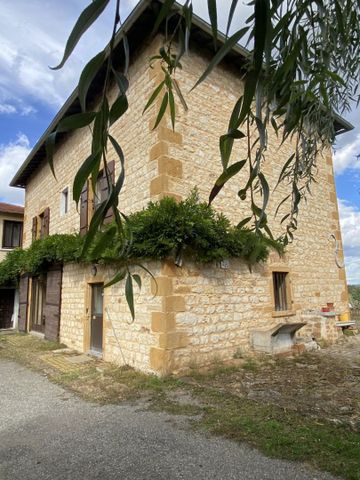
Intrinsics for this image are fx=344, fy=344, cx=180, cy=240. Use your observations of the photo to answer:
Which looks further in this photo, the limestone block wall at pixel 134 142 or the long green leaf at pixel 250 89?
the limestone block wall at pixel 134 142

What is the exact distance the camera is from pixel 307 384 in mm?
4930

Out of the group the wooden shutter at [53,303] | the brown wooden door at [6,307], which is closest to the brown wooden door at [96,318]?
the wooden shutter at [53,303]

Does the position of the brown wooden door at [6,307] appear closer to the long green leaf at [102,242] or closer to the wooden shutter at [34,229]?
the wooden shutter at [34,229]

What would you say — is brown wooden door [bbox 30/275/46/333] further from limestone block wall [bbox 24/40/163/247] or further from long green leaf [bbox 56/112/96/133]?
long green leaf [bbox 56/112/96/133]

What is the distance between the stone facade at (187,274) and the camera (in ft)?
18.0

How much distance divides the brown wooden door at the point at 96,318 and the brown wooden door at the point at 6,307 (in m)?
9.91

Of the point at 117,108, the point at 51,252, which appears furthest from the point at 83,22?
the point at 51,252

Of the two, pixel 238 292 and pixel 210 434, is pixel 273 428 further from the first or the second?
pixel 238 292

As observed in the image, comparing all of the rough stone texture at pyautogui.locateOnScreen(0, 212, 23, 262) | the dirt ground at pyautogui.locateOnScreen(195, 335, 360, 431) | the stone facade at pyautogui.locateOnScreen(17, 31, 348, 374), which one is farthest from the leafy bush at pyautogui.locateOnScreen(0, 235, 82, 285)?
the rough stone texture at pyautogui.locateOnScreen(0, 212, 23, 262)

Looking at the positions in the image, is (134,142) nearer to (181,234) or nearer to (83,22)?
(181,234)

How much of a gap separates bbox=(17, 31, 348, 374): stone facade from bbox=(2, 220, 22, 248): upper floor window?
8.77m

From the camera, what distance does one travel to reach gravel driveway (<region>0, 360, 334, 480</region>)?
2.62 m

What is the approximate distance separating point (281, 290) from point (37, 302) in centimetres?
778

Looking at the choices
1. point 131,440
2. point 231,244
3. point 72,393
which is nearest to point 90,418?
point 131,440
